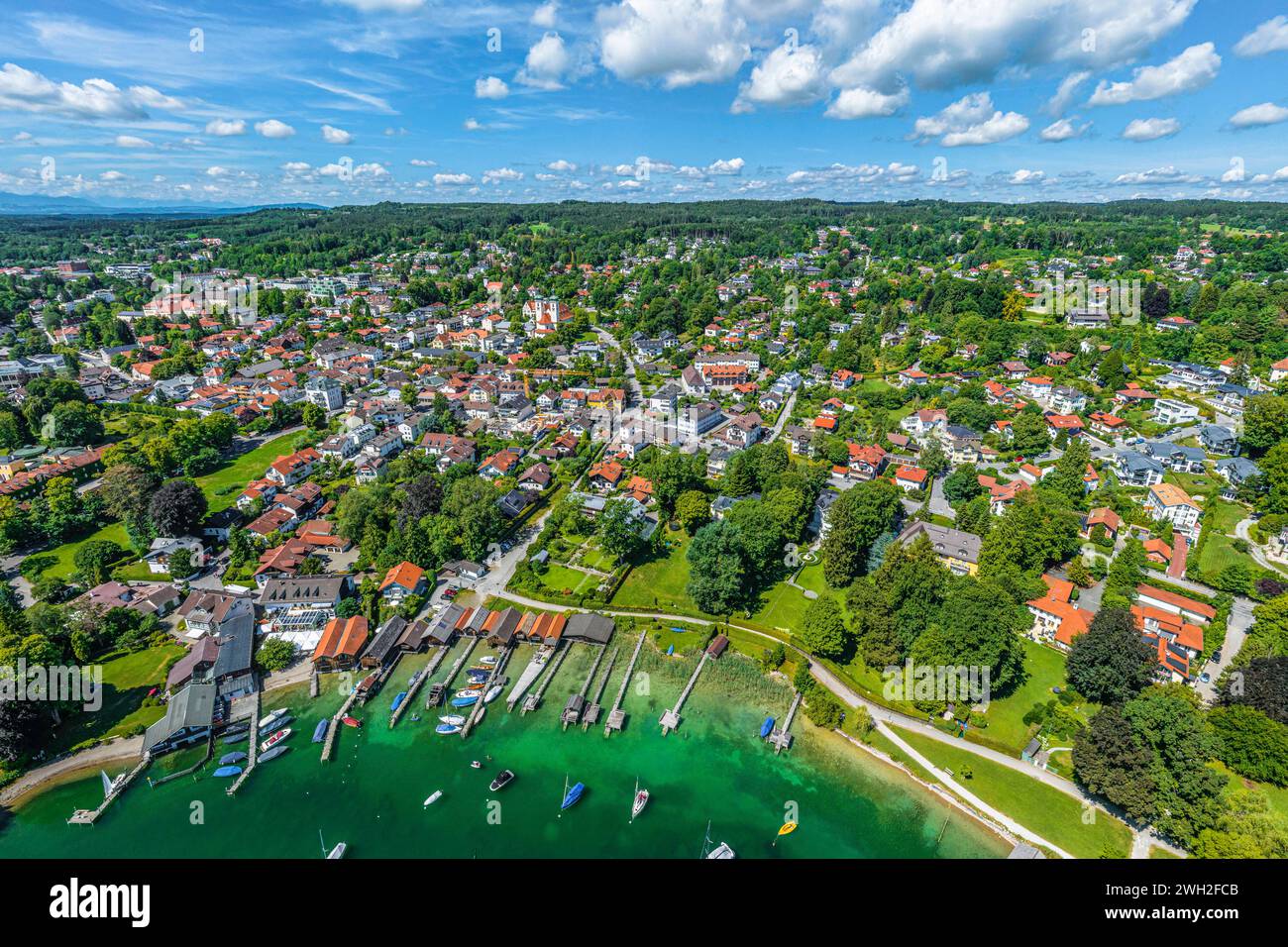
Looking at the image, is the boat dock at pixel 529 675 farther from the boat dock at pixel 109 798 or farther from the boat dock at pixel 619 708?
the boat dock at pixel 109 798

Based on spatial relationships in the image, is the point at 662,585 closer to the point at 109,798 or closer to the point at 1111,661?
the point at 1111,661

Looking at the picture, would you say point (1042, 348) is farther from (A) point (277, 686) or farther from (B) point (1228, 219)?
(B) point (1228, 219)

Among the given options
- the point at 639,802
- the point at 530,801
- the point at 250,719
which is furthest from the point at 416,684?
the point at 639,802

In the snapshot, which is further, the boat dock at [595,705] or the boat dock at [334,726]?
the boat dock at [595,705]

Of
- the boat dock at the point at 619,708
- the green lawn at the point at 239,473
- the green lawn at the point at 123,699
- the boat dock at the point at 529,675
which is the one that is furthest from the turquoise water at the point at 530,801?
the green lawn at the point at 239,473
